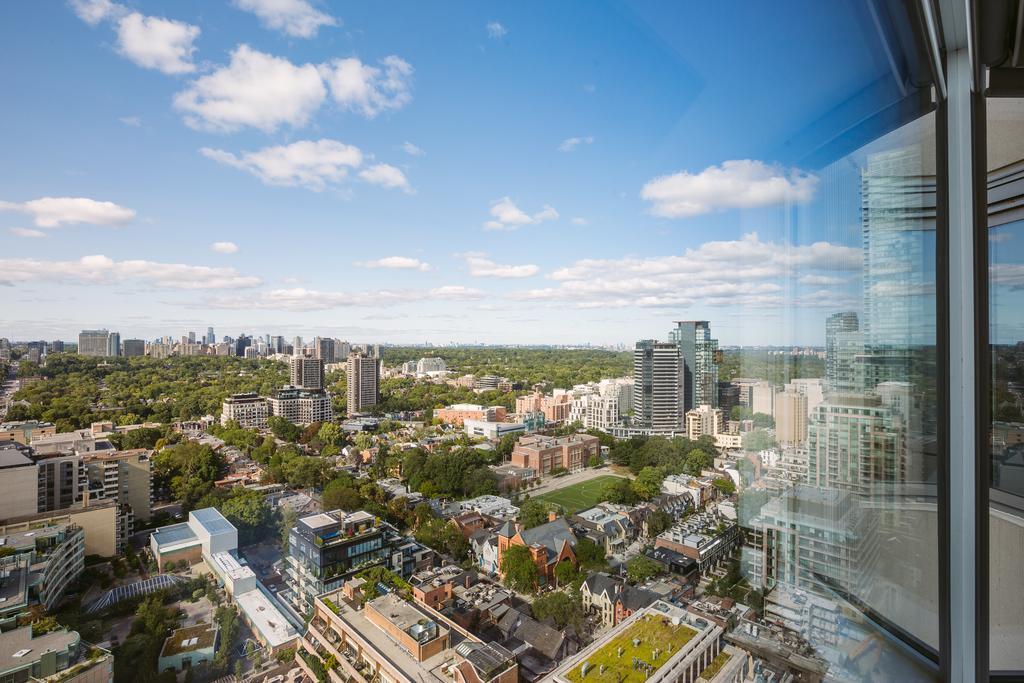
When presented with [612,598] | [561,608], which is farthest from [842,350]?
[561,608]

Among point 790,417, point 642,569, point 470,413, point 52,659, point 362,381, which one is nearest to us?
point 52,659


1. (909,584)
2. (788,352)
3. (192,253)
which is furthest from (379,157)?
(909,584)

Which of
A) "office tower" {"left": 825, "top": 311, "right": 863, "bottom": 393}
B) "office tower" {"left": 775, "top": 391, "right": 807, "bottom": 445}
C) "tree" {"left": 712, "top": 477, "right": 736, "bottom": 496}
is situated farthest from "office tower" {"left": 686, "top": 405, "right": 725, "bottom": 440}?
"office tower" {"left": 825, "top": 311, "right": 863, "bottom": 393}

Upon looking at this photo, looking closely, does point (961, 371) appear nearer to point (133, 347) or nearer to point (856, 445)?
point (856, 445)

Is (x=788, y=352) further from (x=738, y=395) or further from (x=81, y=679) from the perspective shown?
(x=81, y=679)

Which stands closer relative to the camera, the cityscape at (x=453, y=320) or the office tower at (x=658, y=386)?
the cityscape at (x=453, y=320)

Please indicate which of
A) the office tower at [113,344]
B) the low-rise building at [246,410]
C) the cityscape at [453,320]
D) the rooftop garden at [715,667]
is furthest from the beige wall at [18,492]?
the rooftop garden at [715,667]

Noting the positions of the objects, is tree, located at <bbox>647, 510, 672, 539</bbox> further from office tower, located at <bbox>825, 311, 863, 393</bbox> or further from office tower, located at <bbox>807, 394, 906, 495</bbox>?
office tower, located at <bbox>825, 311, 863, 393</bbox>

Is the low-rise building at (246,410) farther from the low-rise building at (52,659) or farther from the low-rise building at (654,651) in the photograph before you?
the low-rise building at (654,651)
